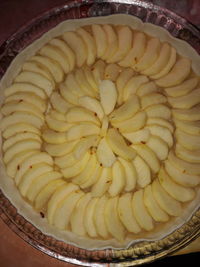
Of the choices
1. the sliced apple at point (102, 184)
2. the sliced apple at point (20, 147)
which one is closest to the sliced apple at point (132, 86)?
the sliced apple at point (102, 184)

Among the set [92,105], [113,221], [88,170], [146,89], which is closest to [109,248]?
[113,221]

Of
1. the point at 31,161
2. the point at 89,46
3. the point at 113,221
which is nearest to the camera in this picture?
the point at 113,221

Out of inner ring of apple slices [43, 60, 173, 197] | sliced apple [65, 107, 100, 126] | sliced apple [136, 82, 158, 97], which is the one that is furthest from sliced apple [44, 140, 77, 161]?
sliced apple [136, 82, 158, 97]

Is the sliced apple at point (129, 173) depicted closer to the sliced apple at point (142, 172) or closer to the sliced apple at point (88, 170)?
the sliced apple at point (142, 172)

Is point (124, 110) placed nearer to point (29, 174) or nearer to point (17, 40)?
point (29, 174)

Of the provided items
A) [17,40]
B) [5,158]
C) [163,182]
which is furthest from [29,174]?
[17,40]

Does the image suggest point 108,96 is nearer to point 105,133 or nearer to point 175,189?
point 105,133
